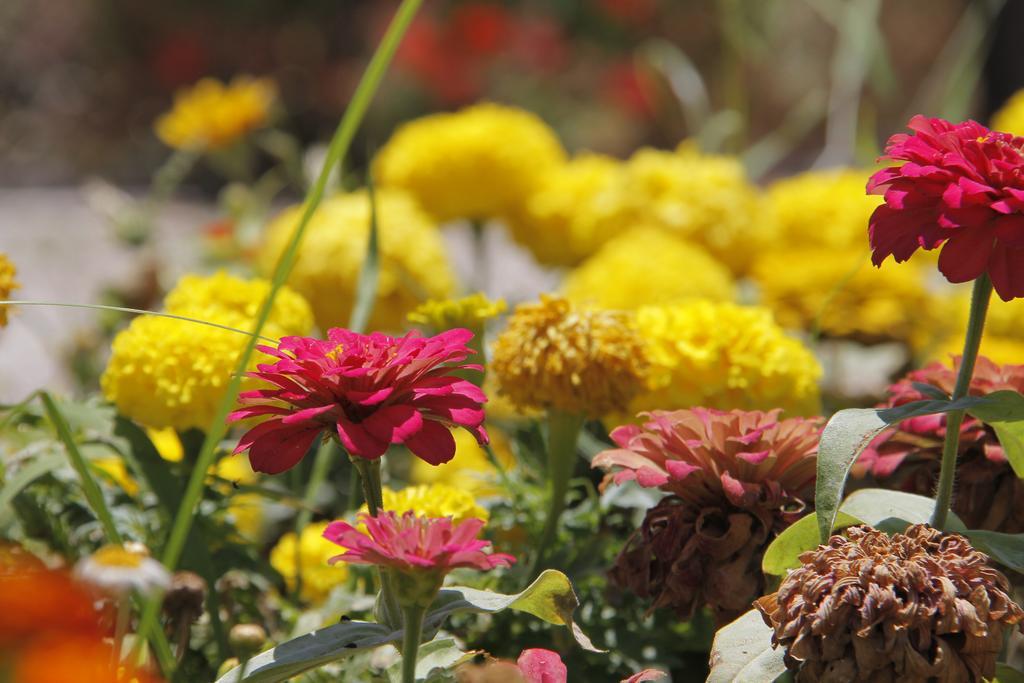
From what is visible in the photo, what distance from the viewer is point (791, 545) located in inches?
23.3

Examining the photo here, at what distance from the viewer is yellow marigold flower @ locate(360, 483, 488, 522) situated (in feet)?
2.26

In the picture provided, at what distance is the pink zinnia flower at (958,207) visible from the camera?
54cm

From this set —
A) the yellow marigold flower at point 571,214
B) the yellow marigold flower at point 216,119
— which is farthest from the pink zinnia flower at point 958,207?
the yellow marigold flower at point 216,119

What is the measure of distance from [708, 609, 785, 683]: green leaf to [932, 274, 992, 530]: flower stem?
110mm

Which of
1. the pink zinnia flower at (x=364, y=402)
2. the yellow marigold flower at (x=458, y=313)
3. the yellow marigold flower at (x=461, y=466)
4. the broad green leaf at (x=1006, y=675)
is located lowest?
the broad green leaf at (x=1006, y=675)

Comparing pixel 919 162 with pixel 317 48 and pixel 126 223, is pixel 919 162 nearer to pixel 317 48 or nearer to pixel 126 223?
pixel 126 223

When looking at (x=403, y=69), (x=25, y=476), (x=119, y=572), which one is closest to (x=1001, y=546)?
(x=119, y=572)

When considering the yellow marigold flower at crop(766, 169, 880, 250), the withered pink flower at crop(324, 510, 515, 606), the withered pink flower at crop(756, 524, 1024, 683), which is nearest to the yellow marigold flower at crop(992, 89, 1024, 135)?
the yellow marigold flower at crop(766, 169, 880, 250)

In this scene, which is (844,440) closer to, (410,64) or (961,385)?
(961,385)

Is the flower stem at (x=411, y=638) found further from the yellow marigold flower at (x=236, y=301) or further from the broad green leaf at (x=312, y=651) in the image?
the yellow marigold flower at (x=236, y=301)

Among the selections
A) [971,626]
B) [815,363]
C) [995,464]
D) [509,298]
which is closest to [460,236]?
[509,298]

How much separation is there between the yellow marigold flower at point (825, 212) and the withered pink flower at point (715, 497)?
67 centimetres

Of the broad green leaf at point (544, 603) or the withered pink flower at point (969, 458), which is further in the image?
the withered pink flower at point (969, 458)

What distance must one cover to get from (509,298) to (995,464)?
31.5 inches
